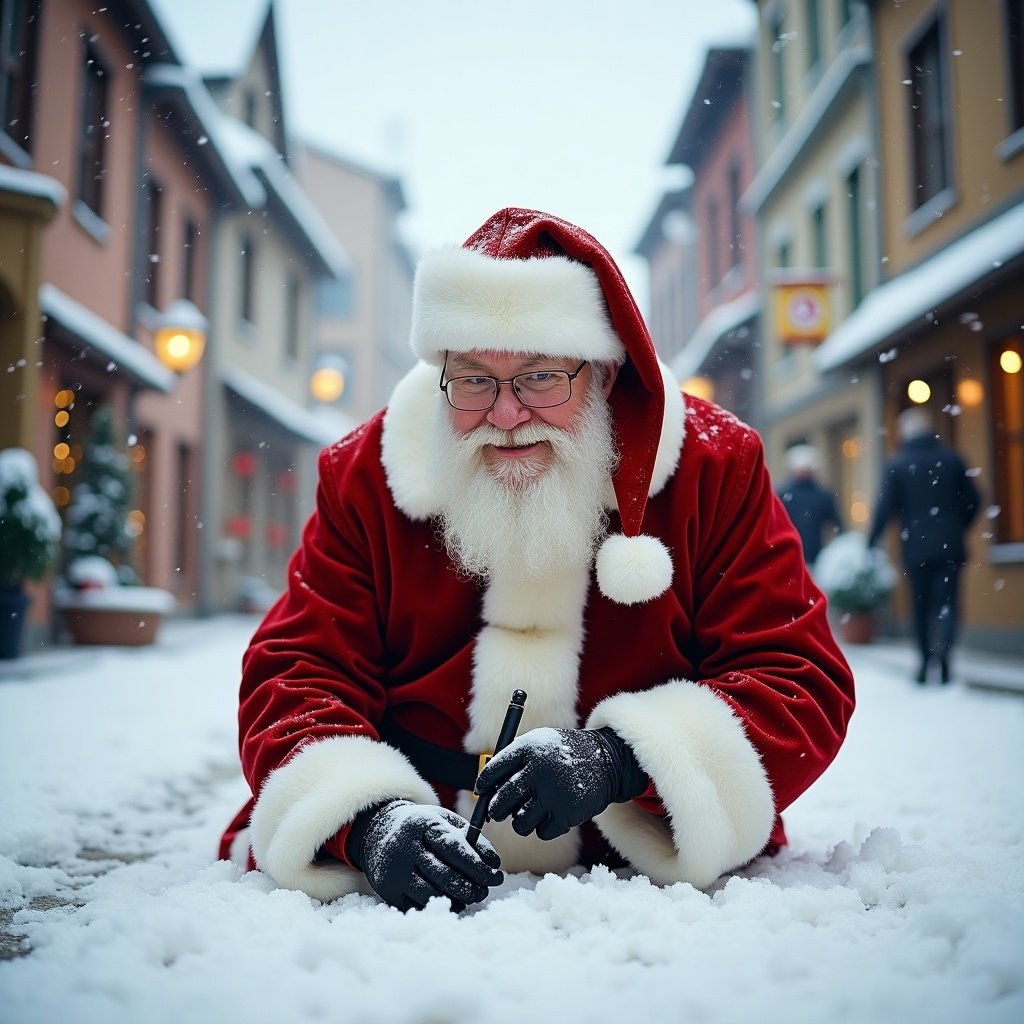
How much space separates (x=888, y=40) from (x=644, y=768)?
11008mm

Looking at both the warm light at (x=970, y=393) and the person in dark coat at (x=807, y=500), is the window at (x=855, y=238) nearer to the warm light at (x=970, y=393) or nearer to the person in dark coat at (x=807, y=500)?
the warm light at (x=970, y=393)

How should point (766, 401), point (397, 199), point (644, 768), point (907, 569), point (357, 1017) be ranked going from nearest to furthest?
point (357, 1017), point (644, 768), point (907, 569), point (766, 401), point (397, 199)

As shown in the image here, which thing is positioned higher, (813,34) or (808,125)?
(813,34)

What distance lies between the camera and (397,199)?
93.7 ft

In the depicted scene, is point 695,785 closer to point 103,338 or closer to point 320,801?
point 320,801

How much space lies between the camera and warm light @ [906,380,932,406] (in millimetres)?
10188

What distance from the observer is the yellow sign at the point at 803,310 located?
39.7ft

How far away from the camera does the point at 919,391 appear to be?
10.4 metres

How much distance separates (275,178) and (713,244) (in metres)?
8.24

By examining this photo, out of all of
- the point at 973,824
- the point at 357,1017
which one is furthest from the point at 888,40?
the point at 357,1017

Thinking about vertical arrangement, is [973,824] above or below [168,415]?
below

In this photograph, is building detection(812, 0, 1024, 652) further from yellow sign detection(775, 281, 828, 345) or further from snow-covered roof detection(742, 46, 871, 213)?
yellow sign detection(775, 281, 828, 345)

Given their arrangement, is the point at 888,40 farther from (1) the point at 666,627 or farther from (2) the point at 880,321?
(1) the point at 666,627

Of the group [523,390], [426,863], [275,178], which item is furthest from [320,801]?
[275,178]
